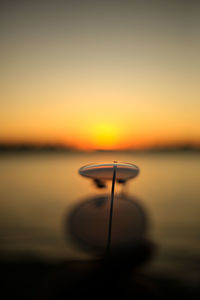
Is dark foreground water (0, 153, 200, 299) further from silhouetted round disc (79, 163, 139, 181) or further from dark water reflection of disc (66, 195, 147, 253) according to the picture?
silhouetted round disc (79, 163, 139, 181)

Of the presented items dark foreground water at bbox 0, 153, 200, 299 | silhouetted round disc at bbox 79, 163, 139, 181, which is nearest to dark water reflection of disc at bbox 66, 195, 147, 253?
dark foreground water at bbox 0, 153, 200, 299

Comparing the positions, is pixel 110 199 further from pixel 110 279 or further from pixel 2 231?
pixel 2 231

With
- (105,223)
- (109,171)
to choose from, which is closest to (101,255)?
(105,223)

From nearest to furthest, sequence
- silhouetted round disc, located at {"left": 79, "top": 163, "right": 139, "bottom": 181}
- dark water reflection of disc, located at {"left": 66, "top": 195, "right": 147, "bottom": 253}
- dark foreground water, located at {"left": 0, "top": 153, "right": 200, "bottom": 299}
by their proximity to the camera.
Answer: dark foreground water, located at {"left": 0, "top": 153, "right": 200, "bottom": 299} → silhouetted round disc, located at {"left": 79, "top": 163, "right": 139, "bottom": 181} → dark water reflection of disc, located at {"left": 66, "top": 195, "right": 147, "bottom": 253}

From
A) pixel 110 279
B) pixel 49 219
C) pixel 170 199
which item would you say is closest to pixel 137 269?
pixel 110 279

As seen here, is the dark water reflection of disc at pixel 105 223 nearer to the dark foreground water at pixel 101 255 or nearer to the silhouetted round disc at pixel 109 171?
the dark foreground water at pixel 101 255
